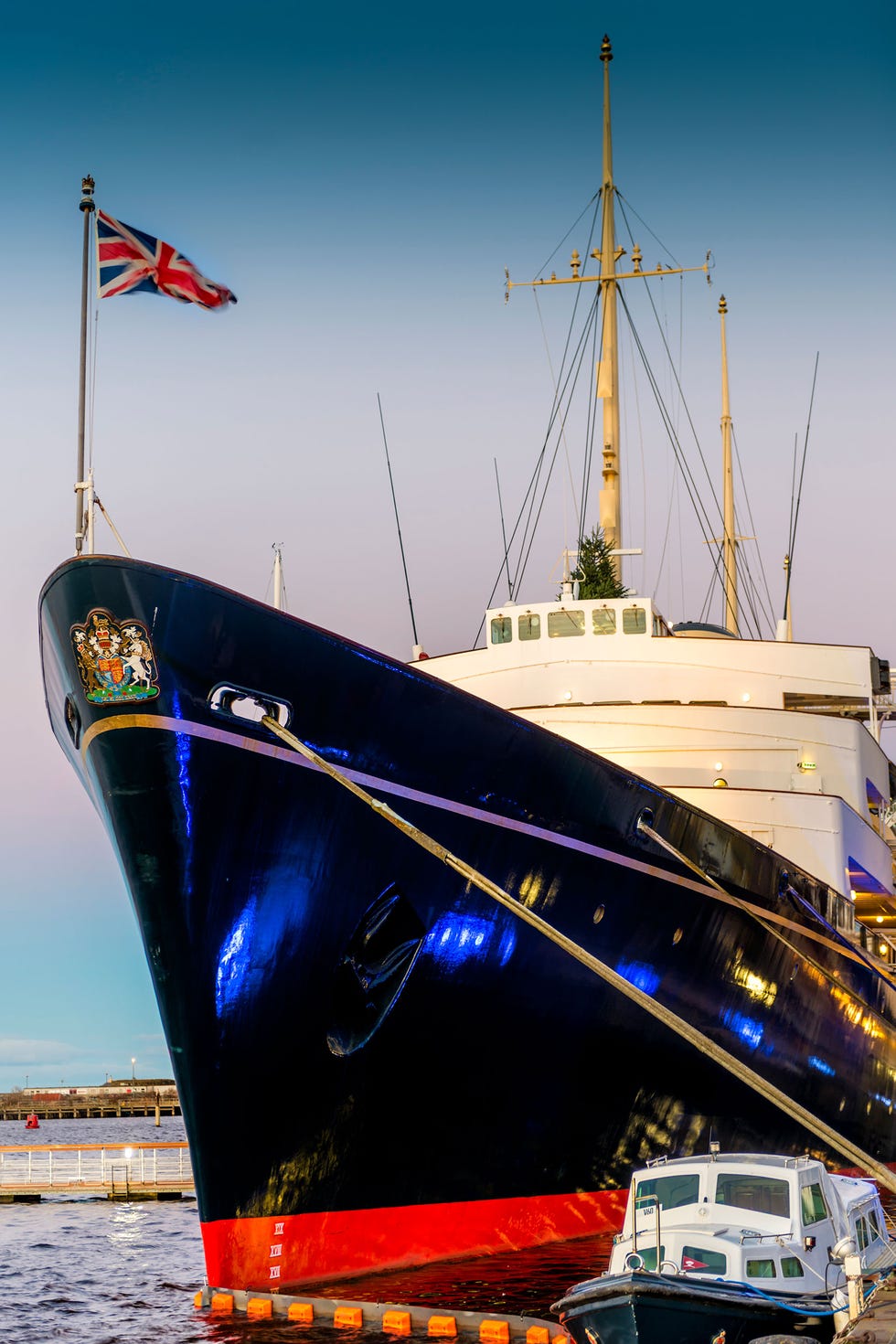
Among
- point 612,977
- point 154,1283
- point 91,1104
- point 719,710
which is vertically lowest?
point 91,1104

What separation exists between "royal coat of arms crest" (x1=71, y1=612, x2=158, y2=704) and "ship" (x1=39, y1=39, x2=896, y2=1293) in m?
0.02

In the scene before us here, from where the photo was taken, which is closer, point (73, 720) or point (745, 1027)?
point (73, 720)

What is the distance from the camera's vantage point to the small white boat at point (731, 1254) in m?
9.63

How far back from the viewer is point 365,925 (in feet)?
43.5

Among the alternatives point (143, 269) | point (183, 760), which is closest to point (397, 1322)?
point (183, 760)

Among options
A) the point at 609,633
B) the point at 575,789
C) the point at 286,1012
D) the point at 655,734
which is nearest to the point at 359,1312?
the point at 286,1012

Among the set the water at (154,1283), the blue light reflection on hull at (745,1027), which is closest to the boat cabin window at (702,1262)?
the water at (154,1283)

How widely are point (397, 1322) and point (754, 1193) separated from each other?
10.2ft

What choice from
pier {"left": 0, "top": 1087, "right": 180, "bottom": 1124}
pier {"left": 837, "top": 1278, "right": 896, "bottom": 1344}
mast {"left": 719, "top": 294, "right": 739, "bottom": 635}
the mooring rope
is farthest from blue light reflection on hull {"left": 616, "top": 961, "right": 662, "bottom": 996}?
pier {"left": 0, "top": 1087, "right": 180, "bottom": 1124}

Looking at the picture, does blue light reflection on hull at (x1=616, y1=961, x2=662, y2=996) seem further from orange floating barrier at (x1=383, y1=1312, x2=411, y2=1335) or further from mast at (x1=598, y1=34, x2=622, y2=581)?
mast at (x1=598, y1=34, x2=622, y2=581)

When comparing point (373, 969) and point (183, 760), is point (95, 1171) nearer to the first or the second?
point (373, 969)

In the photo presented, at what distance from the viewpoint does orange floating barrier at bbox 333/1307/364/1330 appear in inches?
485

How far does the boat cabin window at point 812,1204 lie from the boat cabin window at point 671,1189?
783 millimetres

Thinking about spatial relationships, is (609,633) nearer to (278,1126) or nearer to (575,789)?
(575,789)
